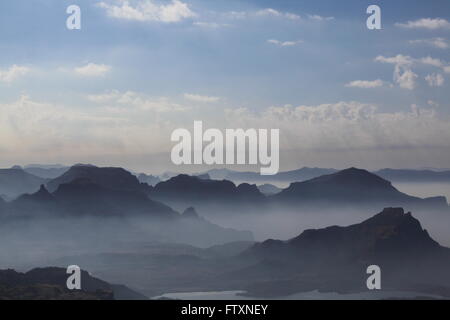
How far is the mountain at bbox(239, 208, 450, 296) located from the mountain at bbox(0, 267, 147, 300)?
188 ft

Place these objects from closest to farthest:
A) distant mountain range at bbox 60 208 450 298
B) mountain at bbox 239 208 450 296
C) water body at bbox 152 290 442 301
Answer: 1. water body at bbox 152 290 442 301
2. distant mountain range at bbox 60 208 450 298
3. mountain at bbox 239 208 450 296

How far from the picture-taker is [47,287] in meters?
96.8

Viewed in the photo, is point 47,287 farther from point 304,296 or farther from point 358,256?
point 358,256

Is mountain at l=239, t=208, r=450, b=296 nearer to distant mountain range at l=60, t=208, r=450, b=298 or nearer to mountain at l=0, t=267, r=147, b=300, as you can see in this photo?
distant mountain range at l=60, t=208, r=450, b=298

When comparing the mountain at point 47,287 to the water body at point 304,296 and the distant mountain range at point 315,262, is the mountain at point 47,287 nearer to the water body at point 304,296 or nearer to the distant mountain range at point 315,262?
the water body at point 304,296

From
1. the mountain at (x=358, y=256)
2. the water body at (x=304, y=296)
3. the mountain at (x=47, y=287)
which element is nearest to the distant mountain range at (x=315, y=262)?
the mountain at (x=358, y=256)

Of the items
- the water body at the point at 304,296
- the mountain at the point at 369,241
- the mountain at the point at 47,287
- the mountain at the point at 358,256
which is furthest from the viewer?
the mountain at the point at 369,241

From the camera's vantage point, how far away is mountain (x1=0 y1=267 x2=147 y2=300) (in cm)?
8694

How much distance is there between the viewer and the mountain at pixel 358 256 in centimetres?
17112

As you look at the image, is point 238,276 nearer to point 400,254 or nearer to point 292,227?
point 292,227

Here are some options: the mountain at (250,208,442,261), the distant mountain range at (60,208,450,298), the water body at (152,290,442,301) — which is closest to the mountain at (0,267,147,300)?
the water body at (152,290,442,301)

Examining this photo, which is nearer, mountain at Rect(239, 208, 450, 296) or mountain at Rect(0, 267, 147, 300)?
mountain at Rect(0, 267, 147, 300)

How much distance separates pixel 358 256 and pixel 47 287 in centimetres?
12720

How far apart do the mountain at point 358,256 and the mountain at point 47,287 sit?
5744cm
